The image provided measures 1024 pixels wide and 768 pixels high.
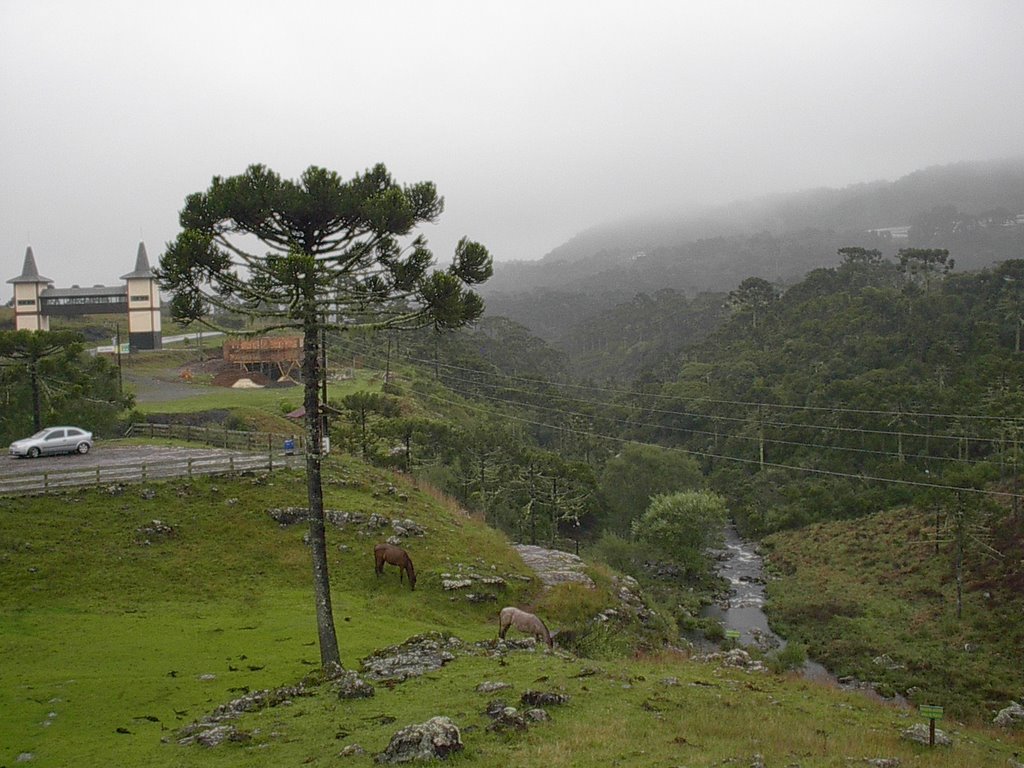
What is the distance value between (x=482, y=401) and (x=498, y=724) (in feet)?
247

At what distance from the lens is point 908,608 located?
41188 millimetres

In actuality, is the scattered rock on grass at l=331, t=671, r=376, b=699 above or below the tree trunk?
below

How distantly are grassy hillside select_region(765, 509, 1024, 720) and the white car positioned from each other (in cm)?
3553

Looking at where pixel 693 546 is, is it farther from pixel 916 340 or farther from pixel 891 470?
pixel 916 340

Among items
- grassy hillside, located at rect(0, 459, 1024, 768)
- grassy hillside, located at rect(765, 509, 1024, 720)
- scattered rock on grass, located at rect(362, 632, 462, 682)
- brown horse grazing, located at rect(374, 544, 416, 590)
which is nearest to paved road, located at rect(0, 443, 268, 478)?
grassy hillside, located at rect(0, 459, 1024, 768)

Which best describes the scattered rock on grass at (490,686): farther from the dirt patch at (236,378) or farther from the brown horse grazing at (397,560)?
the dirt patch at (236,378)

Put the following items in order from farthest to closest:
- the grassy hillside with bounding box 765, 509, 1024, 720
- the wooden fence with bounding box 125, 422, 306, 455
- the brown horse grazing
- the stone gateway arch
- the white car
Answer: the stone gateway arch → the wooden fence with bounding box 125, 422, 306, 455 → the grassy hillside with bounding box 765, 509, 1024, 720 → the white car → the brown horse grazing

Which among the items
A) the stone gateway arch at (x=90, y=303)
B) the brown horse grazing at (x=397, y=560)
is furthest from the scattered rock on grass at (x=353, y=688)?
the stone gateway arch at (x=90, y=303)

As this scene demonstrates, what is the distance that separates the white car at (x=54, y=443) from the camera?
29109mm

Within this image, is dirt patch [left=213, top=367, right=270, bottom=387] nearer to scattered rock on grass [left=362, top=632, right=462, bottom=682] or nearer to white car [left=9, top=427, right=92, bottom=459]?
white car [left=9, top=427, right=92, bottom=459]

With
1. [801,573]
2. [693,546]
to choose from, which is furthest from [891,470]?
[693,546]

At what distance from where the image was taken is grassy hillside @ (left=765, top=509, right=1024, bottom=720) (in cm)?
3100

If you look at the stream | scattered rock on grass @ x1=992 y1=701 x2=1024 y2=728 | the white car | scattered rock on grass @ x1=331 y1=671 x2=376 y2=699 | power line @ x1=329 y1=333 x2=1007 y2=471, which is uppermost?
the white car

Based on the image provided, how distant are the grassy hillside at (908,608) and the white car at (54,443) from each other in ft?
117
